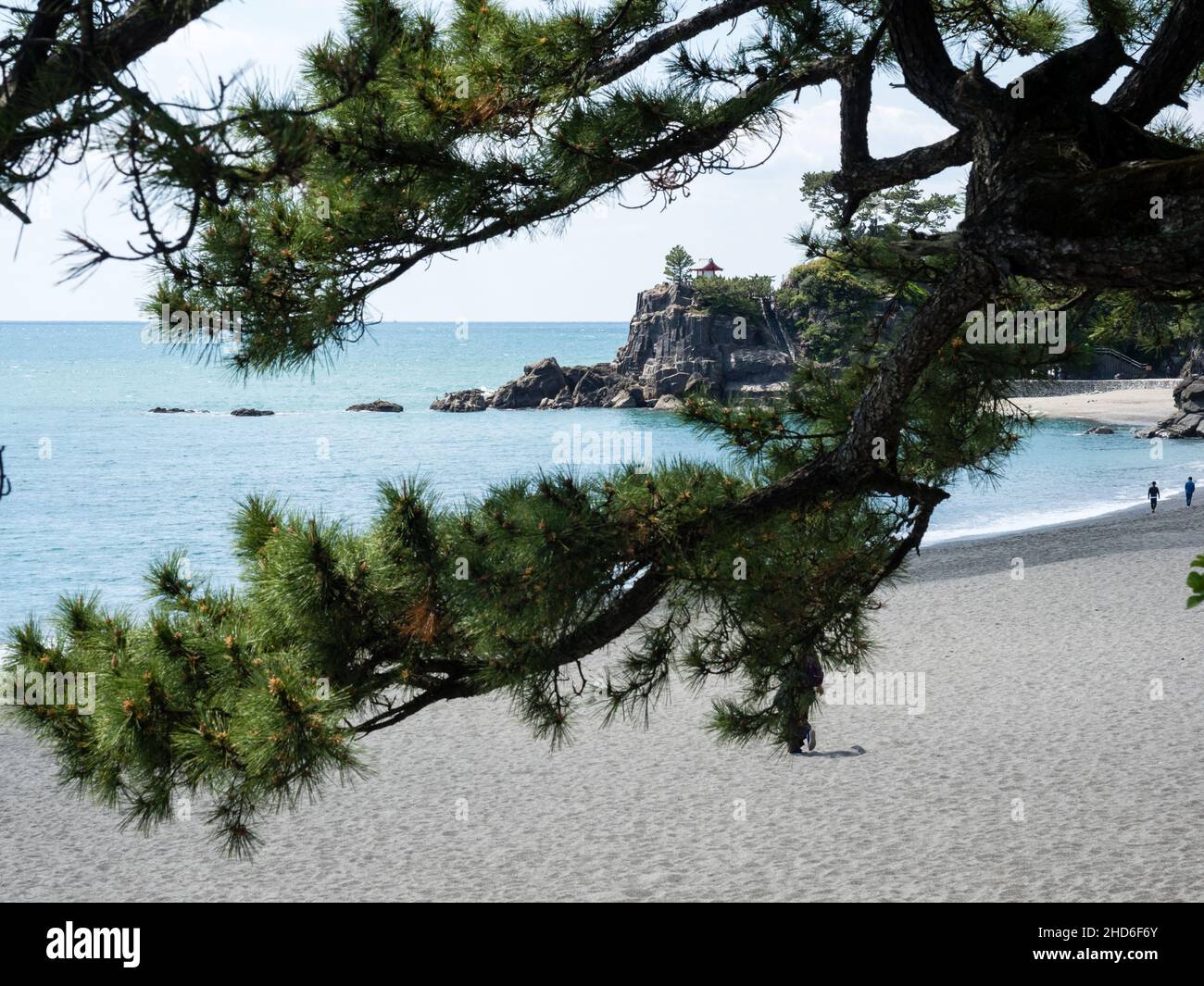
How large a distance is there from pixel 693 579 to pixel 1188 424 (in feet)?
153

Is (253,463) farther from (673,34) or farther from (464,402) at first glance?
(673,34)

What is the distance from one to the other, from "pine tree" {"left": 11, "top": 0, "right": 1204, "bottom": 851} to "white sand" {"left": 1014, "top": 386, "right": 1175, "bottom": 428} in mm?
47137

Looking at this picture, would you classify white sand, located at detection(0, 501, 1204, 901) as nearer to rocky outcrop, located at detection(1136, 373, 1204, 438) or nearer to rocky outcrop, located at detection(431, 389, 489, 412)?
rocky outcrop, located at detection(1136, 373, 1204, 438)

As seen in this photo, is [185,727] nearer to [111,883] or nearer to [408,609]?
[408,609]

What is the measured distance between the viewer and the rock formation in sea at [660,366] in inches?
2115

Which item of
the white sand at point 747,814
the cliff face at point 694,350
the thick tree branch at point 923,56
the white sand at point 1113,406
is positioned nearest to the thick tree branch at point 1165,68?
the thick tree branch at point 923,56

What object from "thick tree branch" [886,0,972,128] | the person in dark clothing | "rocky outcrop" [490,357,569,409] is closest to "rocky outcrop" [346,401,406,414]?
"rocky outcrop" [490,357,569,409]

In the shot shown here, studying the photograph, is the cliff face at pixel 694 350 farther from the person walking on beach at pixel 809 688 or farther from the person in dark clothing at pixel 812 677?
the person walking on beach at pixel 809 688

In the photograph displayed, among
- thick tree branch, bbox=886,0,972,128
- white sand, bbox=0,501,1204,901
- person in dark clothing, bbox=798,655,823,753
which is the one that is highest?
thick tree branch, bbox=886,0,972,128

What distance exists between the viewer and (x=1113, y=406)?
57688 millimetres

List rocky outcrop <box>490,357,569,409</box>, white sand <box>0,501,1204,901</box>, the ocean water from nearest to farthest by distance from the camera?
white sand <box>0,501,1204,901</box> → the ocean water → rocky outcrop <box>490,357,569,409</box>

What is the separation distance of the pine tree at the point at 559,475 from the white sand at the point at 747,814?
4418 mm

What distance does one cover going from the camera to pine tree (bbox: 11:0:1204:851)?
10.9ft

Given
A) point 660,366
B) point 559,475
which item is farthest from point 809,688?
point 660,366
